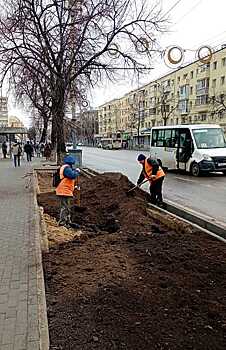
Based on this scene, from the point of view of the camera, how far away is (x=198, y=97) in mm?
63875

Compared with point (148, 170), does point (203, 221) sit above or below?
below

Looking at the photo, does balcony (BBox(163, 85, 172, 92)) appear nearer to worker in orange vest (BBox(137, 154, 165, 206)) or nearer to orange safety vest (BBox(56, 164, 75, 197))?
worker in orange vest (BBox(137, 154, 165, 206))

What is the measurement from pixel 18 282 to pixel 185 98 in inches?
2620

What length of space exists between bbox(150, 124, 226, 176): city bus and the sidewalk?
35.9 ft

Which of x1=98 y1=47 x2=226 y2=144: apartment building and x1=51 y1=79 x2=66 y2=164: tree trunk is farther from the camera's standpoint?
x1=98 y1=47 x2=226 y2=144: apartment building

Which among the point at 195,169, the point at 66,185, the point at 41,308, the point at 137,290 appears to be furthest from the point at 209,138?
the point at 41,308

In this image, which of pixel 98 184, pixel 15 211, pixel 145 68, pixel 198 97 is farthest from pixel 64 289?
pixel 198 97

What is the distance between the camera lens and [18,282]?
4.86 metres

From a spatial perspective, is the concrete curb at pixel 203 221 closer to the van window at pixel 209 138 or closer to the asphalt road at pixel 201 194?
the asphalt road at pixel 201 194

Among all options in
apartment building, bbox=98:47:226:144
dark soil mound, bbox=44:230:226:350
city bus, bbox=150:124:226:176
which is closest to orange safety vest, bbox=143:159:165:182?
dark soil mound, bbox=44:230:226:350

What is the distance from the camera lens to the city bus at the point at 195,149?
734 inches

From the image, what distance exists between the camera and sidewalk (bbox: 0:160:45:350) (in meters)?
3.45

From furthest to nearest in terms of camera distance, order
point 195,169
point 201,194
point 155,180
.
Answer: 1. point 195,169
2. point 201,194
3. point 155,180

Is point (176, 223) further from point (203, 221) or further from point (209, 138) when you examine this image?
point (209, 138)
